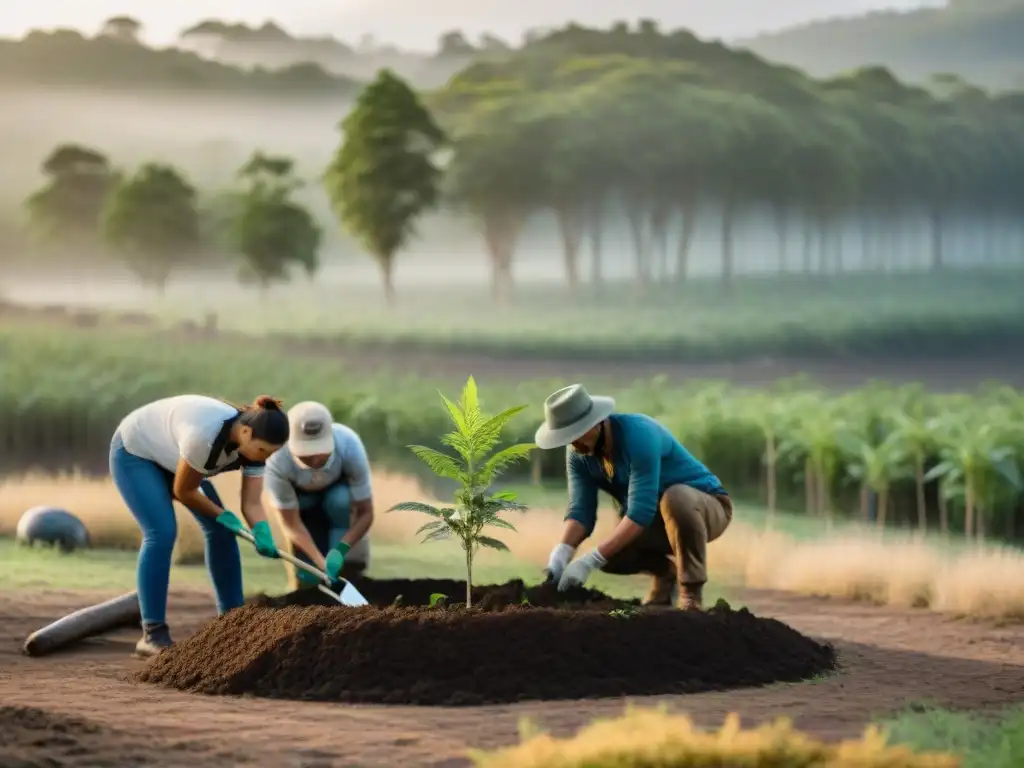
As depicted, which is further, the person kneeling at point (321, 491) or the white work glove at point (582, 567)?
the person kneeling at point (321, 491)

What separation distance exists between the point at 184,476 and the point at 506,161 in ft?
66.7

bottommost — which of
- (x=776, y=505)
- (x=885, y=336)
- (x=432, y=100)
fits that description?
(x=776, y=505)

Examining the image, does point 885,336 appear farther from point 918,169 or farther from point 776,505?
point 776,505

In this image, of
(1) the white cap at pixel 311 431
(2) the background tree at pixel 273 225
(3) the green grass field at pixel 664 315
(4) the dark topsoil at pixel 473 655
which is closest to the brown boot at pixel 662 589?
(4) the dark topsoil at pixel 473 655

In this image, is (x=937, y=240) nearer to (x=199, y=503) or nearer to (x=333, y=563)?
(x=333, y=563)

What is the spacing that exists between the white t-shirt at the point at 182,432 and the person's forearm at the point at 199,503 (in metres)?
0.11

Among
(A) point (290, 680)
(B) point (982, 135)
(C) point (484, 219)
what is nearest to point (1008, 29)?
(B) point (982, 135)

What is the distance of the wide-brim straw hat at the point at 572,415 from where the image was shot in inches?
262

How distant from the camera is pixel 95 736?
4957 millimetres

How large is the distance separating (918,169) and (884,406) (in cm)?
1036

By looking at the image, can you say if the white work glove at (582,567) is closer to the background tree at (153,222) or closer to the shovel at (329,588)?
the shovel at (329,588)

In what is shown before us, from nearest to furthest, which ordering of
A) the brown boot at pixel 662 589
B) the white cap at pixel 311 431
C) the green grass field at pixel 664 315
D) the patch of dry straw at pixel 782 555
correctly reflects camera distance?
the white cap at pixel 311 431 → the brown boot at pixel 662 589 → the patch of dry straw at pixel 782 555 → the green grass field at pixel 664 315

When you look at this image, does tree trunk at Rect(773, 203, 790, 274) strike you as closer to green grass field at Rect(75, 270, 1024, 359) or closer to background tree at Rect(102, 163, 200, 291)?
green grass field at Rect(75, 270, 1024, 359)

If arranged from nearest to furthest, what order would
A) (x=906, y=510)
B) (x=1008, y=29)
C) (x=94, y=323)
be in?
(x=906, y=510)
(x=94, y=323)
(x=1008, y=29)
